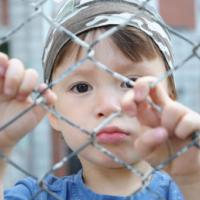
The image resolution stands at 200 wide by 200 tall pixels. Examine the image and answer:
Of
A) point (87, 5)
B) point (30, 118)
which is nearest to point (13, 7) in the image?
point (87, 5)

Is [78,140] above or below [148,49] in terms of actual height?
below

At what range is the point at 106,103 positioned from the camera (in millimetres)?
1185

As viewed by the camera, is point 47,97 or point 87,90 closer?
point 47,97

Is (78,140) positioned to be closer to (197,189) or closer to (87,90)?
(87,90)

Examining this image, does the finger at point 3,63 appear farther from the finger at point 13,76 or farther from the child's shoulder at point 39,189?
the child's shoulder at point 39,189

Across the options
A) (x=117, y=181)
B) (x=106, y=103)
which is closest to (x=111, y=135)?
(x=106, y=103)

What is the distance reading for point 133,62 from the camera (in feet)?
4.09

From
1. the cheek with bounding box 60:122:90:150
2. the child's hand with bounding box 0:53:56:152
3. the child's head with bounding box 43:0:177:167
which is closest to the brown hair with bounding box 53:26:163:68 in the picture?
the child's head with bounding box 43:0:177:167

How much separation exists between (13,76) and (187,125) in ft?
0.81

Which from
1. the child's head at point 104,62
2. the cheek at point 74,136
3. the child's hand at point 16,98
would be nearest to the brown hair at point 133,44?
the child's head at point 104,62

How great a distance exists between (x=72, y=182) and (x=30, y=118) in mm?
316

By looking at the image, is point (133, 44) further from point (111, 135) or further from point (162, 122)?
point (162, 122)

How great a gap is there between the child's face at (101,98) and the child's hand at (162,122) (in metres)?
0.11

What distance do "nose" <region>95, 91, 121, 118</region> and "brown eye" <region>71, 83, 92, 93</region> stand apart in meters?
0.04
